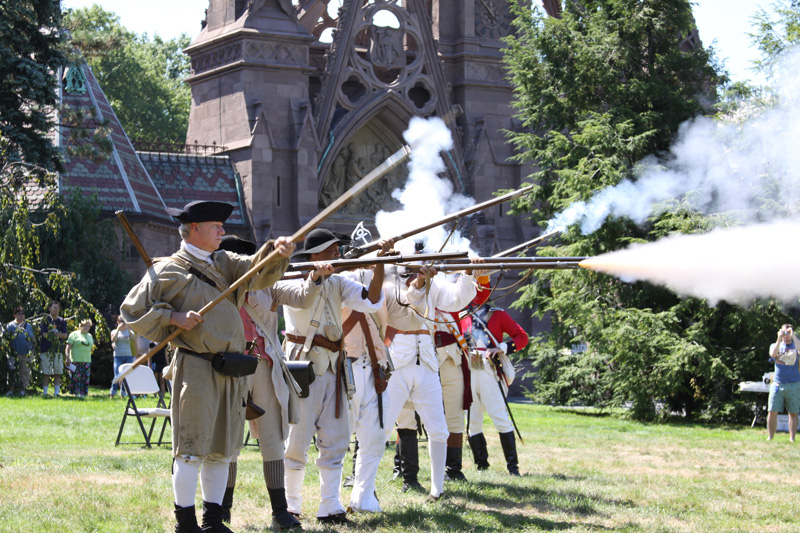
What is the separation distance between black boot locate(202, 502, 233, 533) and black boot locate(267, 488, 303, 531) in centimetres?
79

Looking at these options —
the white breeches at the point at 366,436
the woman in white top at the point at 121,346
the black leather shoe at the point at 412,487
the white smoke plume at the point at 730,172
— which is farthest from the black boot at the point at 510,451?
the woman in white top at the point at 121,346

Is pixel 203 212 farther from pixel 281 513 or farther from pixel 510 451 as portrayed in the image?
pixel 510 451

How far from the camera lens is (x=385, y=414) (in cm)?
955

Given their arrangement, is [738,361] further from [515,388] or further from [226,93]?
[226,93]

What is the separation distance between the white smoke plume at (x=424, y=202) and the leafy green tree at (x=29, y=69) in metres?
7.06

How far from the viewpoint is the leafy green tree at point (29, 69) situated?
21.5 metres

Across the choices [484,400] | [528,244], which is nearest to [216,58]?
[528,244]

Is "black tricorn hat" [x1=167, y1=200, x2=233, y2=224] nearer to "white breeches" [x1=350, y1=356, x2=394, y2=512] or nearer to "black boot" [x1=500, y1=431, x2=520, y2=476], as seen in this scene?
"white breeches" [x1=350, y1=356, x2=394, y2=512]

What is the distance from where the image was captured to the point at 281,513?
26.5 ft

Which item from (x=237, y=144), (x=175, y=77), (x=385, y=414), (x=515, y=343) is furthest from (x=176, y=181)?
(x=175, y=77)

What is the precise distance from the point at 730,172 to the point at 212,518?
15.1 metres

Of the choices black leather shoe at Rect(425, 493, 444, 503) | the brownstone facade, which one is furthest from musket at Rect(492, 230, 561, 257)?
the brownstone facade

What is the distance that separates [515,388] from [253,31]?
39.9 feet

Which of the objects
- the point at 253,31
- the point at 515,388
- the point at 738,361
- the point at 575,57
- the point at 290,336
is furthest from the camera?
the point at 515,388
